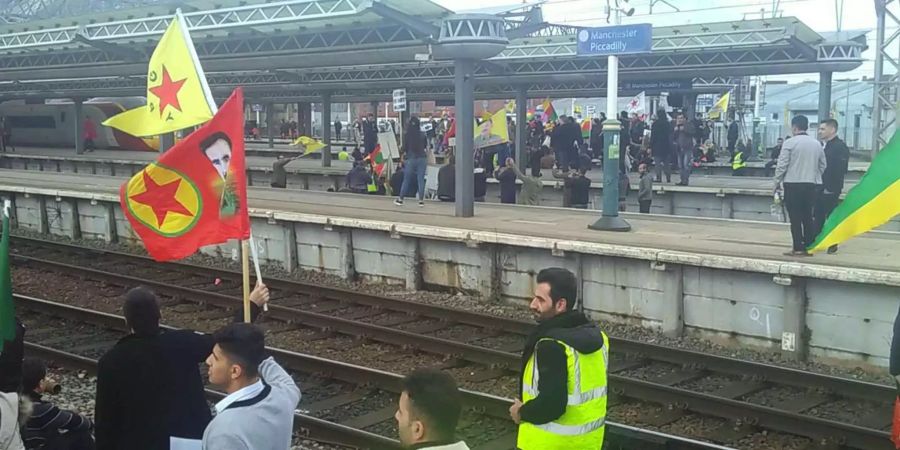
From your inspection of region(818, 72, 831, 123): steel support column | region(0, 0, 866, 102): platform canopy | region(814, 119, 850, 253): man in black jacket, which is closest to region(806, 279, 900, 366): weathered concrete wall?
region(814, 119, 850, 253): man in black jacket

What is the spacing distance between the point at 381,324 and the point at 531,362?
26.3 ft

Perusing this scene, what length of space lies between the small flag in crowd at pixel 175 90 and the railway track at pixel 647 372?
4.29 m

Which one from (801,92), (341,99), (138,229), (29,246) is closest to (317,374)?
(138,229)

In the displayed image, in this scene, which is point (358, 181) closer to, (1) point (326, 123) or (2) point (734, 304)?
(1) point (326, 123)

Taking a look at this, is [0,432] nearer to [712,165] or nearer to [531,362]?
[531,362]

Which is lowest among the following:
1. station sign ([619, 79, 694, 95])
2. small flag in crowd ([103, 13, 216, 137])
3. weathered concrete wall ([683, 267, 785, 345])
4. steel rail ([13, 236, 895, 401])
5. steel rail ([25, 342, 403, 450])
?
steel rail ([25, 342, 403, 450])

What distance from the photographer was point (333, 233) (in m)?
15.6

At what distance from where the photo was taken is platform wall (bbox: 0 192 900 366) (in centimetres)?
1016

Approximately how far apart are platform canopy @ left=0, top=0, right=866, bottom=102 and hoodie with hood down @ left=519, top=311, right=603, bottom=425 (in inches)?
470

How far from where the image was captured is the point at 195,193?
5.69 meters

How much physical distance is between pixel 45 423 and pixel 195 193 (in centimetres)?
163

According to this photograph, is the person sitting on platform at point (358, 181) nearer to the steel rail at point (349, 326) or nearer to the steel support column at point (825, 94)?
the steel rail at point (349, 326)

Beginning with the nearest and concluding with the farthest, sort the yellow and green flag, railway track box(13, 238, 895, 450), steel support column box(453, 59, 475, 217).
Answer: the yellow and green flag < railway track box(13, 238, 895, 450) < steel support column box(453, 59, 475, 217)

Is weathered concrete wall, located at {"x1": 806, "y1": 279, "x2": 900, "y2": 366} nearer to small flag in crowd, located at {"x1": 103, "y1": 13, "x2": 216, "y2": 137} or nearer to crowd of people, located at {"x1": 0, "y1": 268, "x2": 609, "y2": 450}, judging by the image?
crowd of people, located at {"x1": 0, "y1": 268, "x2": 609, "y2": 450}
